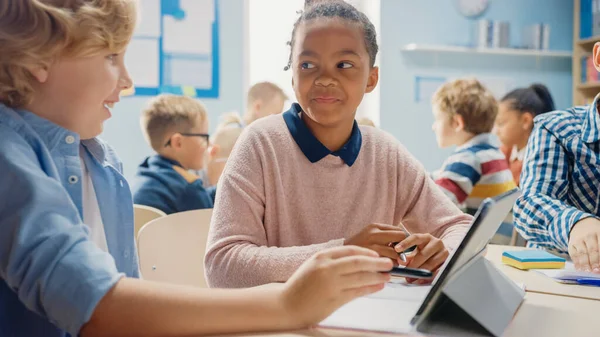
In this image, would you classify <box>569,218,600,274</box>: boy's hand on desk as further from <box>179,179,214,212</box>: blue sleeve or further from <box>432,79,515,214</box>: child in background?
<box>179,179,214,212</box>: blue sleeve

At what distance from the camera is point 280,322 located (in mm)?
728

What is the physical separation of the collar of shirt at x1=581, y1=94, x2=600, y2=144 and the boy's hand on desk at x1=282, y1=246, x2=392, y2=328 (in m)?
1.01

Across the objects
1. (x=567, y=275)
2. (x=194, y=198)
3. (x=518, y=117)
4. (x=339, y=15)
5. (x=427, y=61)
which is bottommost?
(x=194, y=198)

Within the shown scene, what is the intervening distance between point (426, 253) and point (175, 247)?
657 mm

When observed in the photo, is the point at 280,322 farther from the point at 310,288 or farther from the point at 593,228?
the point at 593,228

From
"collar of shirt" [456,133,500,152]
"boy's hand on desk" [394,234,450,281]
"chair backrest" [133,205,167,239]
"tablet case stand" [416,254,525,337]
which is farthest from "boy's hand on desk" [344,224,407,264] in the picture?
"collar of shirt" [456,133,500,152]

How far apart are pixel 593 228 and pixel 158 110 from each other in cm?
218

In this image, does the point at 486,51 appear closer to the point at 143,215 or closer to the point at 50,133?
the point at 143,215

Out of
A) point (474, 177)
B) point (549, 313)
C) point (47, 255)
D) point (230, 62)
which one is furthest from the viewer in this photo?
point (230, 62)

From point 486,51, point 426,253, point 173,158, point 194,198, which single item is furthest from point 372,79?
point 486,51

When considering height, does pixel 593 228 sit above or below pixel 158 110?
below

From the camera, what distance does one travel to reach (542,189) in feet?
5.13

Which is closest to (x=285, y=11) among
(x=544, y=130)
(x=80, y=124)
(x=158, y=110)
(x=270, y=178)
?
(x=158, y=110)

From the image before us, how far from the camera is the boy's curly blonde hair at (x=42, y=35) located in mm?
796
